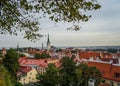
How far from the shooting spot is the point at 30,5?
8.62 metres

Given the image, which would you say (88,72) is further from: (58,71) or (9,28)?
(9,28)

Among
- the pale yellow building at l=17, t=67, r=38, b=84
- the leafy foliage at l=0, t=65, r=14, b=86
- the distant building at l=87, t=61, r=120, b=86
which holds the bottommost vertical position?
the pale yellow building at l=17, t=67, r=38, b=84

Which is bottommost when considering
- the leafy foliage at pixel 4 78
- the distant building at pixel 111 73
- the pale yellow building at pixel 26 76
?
the pale yellow building at pixel 26 76

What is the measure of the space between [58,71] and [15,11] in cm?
3108

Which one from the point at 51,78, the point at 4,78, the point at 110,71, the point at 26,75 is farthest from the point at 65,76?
the point at 26,75

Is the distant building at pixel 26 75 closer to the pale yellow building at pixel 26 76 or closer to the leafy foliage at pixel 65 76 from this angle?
the pale yellow building at pixel 26 76

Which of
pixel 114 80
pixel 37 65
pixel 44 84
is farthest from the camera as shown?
pixel 37 65

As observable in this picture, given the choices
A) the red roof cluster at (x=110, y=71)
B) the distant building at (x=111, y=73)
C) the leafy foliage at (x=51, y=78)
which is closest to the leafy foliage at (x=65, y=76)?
the leafy foliage at (x=51, y=78)

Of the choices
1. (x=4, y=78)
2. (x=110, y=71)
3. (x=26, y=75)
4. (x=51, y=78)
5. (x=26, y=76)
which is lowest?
(x=26, y=76)

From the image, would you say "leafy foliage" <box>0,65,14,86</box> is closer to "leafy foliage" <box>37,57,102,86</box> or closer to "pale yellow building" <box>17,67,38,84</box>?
"leafy foliage" <box>37,57,102,86</box>

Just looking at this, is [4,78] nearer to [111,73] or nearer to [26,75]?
[111,73]

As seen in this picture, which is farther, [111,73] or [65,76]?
[111,73]

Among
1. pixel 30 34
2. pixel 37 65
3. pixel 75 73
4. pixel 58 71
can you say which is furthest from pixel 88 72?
pixel 37 65

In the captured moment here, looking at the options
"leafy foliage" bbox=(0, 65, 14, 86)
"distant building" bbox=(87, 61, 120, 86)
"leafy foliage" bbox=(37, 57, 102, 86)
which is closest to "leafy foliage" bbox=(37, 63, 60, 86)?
"leafy foliage" bbox=(37, 57, 102, 86)
